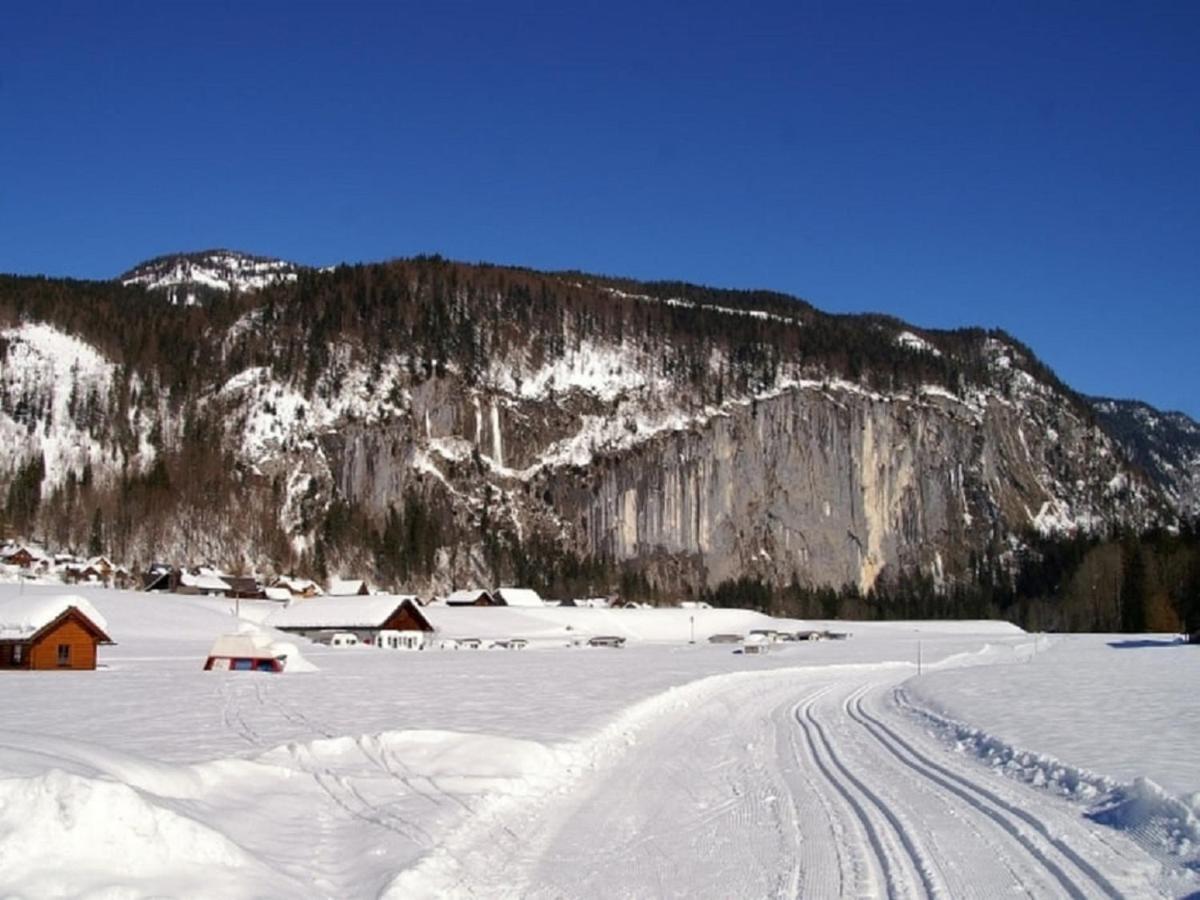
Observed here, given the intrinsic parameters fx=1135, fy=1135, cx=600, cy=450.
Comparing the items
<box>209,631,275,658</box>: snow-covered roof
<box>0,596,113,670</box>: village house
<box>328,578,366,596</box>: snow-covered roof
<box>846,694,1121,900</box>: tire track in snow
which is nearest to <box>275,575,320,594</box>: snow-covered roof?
<box>328,578,366,596</box>: snow-covered roof

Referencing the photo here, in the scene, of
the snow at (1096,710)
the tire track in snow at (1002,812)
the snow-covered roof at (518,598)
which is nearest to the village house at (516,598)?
the snow-covered roof at (518,598)

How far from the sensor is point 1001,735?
20.7 metres

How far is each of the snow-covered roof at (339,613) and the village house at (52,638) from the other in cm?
3659

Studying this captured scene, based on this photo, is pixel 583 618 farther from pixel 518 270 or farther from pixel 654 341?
pixel 518 270

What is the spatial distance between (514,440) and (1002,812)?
14561cm

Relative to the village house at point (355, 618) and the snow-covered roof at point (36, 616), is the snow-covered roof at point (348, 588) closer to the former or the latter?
the village house at point (355, 618)

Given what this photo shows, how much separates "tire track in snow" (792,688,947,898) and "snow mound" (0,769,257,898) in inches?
222

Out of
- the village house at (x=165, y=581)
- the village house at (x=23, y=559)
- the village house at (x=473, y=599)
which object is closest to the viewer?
the village house at (x=165, y=581)

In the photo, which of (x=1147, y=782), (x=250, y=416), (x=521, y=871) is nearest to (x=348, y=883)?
(x=521, y=871)

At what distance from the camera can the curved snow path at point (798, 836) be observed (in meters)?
9.91

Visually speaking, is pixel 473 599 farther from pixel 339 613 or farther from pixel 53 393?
pixel 53 393

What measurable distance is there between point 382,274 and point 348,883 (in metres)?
172

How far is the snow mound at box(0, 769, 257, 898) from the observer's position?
817 cm

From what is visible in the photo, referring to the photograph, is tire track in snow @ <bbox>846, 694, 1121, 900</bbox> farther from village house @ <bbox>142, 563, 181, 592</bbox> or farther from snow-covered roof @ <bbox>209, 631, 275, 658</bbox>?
village house @ <bbox>142, 563, 181, 592</bbox>
